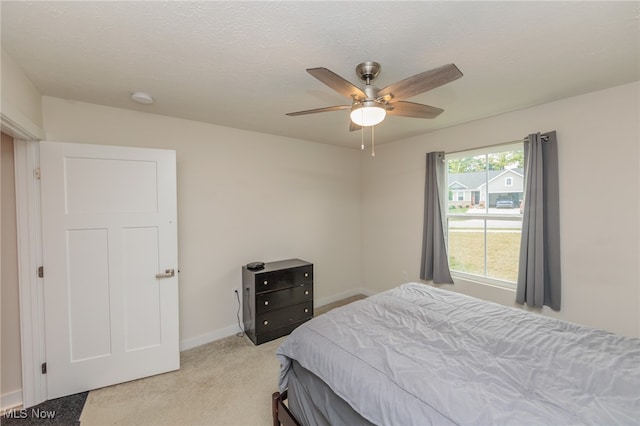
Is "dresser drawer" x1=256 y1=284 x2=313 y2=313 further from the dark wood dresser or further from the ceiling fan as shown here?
the ceiling fan

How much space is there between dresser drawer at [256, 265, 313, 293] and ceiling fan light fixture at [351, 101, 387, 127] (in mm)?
2041

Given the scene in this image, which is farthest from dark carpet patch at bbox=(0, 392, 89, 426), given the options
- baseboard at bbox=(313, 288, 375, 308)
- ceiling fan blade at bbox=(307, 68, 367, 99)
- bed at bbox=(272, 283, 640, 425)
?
ceiling fan blade at bbox=(307, 68, 367, 99)

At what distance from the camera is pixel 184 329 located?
114 inches

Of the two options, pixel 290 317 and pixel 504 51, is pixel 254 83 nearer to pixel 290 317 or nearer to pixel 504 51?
pixel 504 51

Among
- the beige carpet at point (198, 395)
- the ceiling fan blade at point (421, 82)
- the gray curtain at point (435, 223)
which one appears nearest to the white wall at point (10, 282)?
the beige carpet at point (198, 395)

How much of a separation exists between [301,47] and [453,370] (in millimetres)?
1943

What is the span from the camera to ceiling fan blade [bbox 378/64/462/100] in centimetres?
131

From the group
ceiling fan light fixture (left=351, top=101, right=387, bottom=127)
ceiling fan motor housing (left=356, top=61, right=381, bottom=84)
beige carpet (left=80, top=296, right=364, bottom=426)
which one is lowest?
beige carpet (left=80, top=296, right=364, bottom=426)

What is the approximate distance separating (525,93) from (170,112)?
11.0 feet

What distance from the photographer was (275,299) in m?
3.06

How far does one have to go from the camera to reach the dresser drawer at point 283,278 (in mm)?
2961

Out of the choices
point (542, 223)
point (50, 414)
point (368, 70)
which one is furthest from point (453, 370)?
point (50, 414)

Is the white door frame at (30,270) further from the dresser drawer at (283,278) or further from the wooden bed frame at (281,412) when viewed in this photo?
the wooden bed frame at (281,412)

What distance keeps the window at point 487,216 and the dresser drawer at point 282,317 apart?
1.97m
